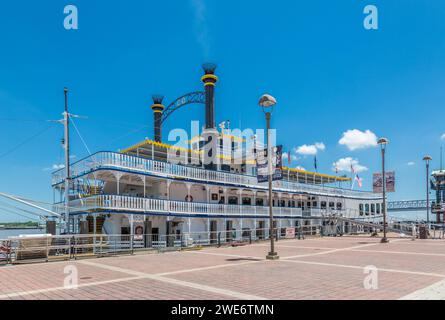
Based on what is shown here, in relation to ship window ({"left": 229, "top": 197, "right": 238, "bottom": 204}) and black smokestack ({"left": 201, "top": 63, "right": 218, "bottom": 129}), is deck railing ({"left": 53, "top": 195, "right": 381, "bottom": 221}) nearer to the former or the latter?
ship window ({"left": 229, "top": 197, "right": 238, "bottom": 204})

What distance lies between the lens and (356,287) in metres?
8.70

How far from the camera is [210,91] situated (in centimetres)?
3212

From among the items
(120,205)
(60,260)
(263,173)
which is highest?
(263,173)

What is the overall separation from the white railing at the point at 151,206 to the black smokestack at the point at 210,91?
26.3 feet

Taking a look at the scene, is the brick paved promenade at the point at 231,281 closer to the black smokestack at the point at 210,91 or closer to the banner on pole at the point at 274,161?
the banner on pole at the point at 274,161

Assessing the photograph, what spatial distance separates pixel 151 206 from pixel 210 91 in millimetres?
13924

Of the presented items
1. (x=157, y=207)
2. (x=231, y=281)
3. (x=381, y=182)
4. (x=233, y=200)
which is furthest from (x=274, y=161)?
(x=381, y=182)

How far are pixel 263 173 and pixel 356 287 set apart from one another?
34.9ft

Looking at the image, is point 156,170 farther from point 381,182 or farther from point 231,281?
point 381,182

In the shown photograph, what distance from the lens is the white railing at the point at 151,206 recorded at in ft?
66.6

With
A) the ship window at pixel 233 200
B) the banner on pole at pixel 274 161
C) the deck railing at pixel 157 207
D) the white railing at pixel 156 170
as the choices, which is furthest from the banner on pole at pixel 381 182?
the banner on pole at pixel 274 161

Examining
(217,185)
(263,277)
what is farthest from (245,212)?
(263,277)

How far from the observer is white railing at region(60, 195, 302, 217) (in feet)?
66.6

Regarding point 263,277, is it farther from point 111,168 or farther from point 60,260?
point 111,168
